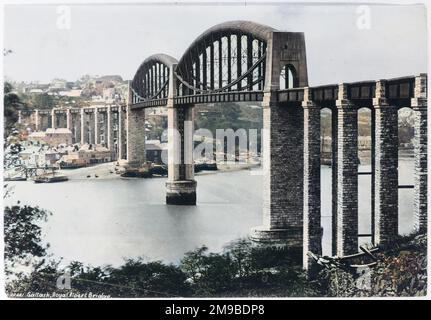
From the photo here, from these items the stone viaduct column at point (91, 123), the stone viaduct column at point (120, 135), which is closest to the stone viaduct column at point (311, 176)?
the stone viaduct column at point (91, 123)

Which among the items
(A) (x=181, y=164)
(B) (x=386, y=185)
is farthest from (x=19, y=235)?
(B) (x=386, y=185)

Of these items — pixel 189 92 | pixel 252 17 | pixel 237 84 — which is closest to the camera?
pixel 252 17

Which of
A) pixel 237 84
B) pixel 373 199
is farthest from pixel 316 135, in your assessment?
pixel 237 84

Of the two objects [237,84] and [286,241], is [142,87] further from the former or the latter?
[286,241]

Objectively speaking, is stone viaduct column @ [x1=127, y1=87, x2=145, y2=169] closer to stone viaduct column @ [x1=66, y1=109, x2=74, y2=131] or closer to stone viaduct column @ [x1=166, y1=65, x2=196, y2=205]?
stone viaduct column @ [x1=166, y1=65, x2=196, y2=205]

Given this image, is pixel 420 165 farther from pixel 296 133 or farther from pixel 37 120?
pixel 37 120
